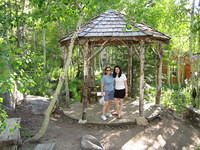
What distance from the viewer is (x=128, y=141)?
5.16 meters

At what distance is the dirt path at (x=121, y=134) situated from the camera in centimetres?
496

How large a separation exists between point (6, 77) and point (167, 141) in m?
5.00

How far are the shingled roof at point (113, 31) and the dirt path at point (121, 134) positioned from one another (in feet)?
9.52

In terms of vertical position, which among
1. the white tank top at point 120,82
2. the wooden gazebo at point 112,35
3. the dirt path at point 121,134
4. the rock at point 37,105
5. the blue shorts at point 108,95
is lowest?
the dirt path at point 121,134

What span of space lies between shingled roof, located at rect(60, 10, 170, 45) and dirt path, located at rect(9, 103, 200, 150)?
2.90 m

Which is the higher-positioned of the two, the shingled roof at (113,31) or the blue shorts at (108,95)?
the shingled roof at (113,31)

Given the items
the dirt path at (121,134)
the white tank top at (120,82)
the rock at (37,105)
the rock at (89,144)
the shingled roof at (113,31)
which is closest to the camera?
the rock at (89,144)

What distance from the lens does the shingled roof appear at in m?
5.83

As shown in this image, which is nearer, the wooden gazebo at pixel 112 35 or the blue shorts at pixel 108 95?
the wooden gazebo at pixel 112 35

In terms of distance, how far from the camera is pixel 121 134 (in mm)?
5598

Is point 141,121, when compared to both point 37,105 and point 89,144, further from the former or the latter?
point 37,105

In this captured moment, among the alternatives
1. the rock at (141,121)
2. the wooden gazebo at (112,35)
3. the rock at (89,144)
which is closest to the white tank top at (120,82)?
the wooden gazebo at (112,35)

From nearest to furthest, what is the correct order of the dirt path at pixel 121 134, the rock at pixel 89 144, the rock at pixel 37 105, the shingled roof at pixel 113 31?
the rock at pixel 89 144
the dirt path at pixel 121 134
the shingled roof at pixel 113 31
the rock at pixel 37 105

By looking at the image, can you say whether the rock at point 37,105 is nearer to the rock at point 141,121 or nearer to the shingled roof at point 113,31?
the shingled roof at point 113,31
